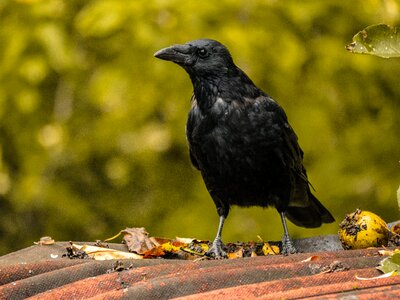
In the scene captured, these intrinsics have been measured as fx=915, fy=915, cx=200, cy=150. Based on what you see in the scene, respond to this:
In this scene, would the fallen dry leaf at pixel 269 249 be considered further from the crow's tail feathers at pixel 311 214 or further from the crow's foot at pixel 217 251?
the crow's tail feathers at pixel 311 214

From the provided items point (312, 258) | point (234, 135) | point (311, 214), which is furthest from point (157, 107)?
Answer: point (312, 258)

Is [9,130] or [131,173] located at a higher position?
[9,130]

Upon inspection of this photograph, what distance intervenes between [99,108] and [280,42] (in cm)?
160

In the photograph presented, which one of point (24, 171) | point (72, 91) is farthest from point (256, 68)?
point (24, 171)

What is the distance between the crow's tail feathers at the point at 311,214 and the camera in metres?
5.28

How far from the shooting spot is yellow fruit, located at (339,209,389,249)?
149 inches

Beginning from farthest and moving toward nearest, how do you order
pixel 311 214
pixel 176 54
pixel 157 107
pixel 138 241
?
pixel 157 107
pixel 311 214
pixel 176 54
pixel 138 241

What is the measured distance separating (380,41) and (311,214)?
2.38 meters

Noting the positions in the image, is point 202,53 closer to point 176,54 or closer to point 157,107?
point 176,54

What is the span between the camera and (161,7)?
543cm

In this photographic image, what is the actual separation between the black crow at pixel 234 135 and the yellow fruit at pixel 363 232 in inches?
22.3

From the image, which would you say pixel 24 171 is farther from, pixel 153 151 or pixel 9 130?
pixel 153 151

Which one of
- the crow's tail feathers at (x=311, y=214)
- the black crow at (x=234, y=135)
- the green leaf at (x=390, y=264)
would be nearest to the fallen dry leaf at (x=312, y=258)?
the green leaf at (x=390, y=264)

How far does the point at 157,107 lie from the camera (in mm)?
6262
